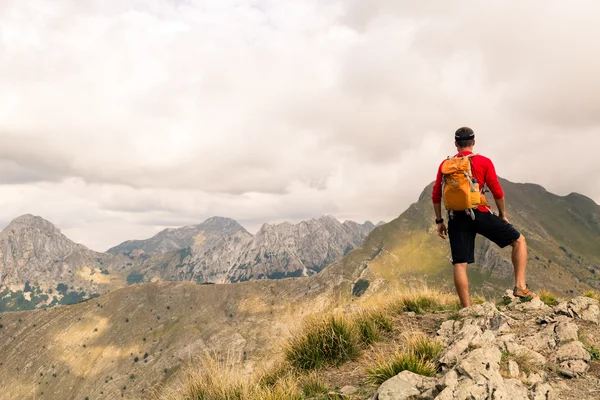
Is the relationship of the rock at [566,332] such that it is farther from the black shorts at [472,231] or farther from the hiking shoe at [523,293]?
the hiking shoe at [523,293]

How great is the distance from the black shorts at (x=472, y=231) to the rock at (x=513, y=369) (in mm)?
3291

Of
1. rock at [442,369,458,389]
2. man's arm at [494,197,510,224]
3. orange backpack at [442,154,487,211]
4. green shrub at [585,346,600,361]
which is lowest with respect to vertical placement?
green shrub at [585,346,600,361]

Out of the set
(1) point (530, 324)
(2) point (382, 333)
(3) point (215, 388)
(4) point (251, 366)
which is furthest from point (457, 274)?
(3) point (215, 388)

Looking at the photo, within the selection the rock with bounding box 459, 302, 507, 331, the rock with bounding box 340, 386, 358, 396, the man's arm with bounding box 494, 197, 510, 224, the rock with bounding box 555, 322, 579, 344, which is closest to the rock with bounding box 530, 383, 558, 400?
the rock with bounding box 555, 322, 579, 344

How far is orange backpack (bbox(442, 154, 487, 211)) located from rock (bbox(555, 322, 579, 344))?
2820mm

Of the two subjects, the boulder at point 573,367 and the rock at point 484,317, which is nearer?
the boulder at point 573,367

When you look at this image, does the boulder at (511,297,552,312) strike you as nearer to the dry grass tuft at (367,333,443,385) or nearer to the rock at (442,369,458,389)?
the dry grass tuft at (367,333,443,385)

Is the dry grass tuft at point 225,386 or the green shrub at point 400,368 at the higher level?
the green shrub at point 400,368

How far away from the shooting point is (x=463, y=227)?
Result: 7.80 m

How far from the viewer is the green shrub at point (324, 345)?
6.54 metres

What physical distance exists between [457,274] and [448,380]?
177 inches

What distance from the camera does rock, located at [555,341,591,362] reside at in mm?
5180

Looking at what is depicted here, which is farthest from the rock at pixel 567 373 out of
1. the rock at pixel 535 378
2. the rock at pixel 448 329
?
the rock at pixel 448 329

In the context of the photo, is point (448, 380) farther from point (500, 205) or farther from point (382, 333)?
point (500, 205)
